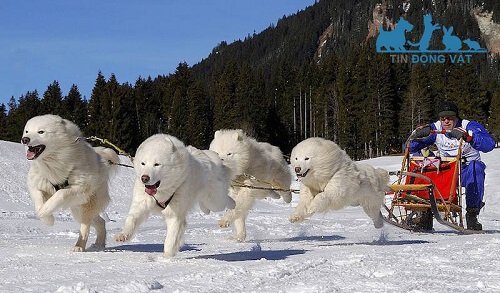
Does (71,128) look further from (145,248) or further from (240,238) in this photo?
(240,238)

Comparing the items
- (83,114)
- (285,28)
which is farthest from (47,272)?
(285,28)

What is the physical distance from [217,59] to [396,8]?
125ft

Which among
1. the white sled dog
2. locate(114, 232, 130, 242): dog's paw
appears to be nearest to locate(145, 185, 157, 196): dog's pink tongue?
locate(114, 232, 130, 242): dog's paw

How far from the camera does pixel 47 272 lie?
4.04 m

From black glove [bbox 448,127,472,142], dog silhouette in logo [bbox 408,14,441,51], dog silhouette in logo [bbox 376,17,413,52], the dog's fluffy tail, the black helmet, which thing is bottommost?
the dog's fluffy tail

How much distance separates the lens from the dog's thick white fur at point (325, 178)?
241 inches

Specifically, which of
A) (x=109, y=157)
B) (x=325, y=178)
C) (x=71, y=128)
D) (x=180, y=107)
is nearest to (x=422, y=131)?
(x=325, y=178)

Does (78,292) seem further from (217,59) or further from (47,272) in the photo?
(217,59)

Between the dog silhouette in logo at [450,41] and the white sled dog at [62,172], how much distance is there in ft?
288

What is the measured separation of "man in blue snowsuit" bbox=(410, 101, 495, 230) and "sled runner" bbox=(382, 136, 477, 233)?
0.16m

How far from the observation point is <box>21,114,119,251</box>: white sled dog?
17.1 ft

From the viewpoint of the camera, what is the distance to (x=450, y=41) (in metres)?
98.8

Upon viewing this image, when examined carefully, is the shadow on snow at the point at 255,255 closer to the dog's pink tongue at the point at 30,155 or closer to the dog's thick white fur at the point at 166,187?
the dog's thick white fur at the point at 166,187

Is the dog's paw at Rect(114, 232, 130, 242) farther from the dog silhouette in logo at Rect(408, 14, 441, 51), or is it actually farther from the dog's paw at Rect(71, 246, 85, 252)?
the dog silhouette in logo at Rect(408, 14, 441, 51)
